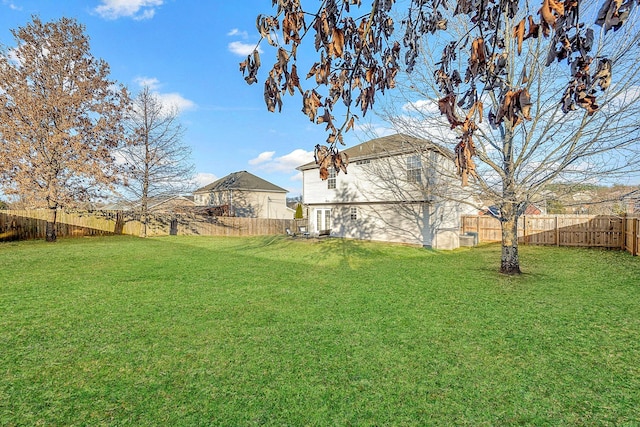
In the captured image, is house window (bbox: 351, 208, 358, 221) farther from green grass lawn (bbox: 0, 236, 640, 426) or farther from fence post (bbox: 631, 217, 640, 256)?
fence post (bbox: 631, 217, 640, 256)

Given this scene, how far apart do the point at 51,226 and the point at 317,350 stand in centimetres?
1918

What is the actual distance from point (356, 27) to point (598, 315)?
6334mm

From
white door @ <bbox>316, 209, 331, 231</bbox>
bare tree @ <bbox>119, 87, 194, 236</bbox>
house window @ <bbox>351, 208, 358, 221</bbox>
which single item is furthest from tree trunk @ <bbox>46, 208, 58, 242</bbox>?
house window @ <bbox>351, 208, 358, 221</bbox>

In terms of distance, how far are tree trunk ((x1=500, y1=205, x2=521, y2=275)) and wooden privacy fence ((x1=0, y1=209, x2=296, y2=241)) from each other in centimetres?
1954

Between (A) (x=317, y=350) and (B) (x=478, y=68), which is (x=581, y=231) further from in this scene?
(B) (x=478, y=68)

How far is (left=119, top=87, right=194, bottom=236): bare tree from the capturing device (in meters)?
21.9

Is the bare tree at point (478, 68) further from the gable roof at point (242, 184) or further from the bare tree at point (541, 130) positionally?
the gable roof at point (242, 184)

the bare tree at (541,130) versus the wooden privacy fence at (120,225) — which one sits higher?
the bare tree at (541,130)

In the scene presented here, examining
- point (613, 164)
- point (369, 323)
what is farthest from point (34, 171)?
point (613, 164)

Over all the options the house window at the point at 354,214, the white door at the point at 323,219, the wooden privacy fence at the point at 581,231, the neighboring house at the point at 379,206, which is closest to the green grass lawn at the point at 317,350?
the neighboring house at the point at 379,206

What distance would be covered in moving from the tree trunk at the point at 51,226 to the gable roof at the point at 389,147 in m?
14.1

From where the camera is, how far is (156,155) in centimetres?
2258

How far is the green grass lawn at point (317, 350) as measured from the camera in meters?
2.83

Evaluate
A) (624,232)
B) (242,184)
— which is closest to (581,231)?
(624,232)
